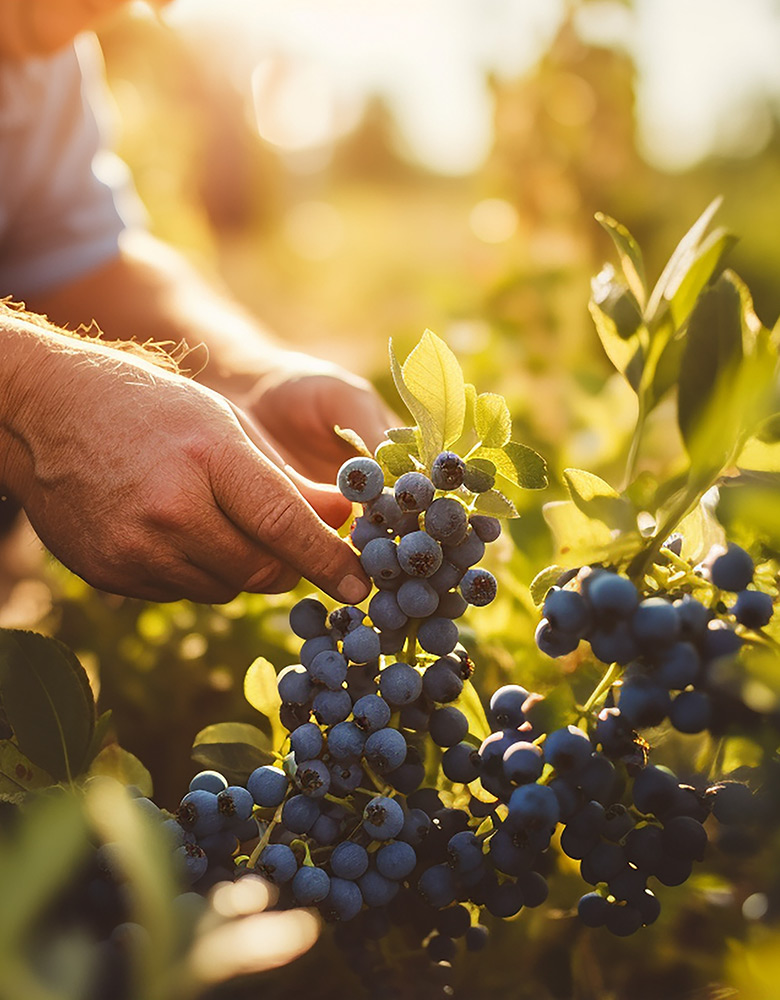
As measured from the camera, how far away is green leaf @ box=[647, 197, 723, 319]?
0.47 metres

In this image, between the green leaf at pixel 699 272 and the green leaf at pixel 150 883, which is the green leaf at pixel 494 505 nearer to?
the green leaf at pixel 699 272

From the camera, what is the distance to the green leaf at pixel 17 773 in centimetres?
53

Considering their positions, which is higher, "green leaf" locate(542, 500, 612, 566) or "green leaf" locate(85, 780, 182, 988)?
"green leaf" locate(542, 500, 612, 566)

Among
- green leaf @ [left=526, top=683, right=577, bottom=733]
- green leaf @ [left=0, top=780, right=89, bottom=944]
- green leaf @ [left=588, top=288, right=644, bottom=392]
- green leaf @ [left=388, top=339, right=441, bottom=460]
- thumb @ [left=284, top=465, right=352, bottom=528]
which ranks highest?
green leaf @ [left=588, top=288, right=644, bottom=392]

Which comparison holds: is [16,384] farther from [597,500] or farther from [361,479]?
[597,500]

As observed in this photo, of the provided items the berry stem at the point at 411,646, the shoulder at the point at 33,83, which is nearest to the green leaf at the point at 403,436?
the berry stem at the point at 411,646

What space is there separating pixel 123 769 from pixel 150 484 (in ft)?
0.66

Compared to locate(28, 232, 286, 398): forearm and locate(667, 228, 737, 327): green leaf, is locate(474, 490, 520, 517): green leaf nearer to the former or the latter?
locate(667, 228, 737, 327): green leaf

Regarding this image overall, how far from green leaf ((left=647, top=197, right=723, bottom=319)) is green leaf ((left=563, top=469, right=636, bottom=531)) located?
0.34 feet

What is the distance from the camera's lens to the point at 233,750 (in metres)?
0.59

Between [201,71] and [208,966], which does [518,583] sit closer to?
[208,966]

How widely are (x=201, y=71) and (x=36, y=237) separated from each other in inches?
361

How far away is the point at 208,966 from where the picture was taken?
268 mm

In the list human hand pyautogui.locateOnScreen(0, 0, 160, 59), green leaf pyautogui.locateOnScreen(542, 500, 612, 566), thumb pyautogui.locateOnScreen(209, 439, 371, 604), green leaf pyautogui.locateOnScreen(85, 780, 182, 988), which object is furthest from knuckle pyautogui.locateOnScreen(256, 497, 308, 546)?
human hand pyautogui.locateOnScreen(0, 0, 160, 59)
